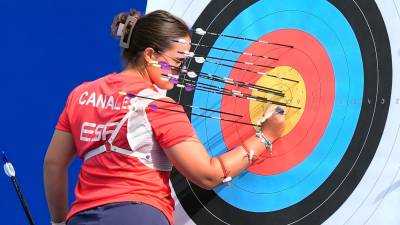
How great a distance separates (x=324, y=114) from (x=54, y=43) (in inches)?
32.4

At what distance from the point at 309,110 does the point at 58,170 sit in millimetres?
526

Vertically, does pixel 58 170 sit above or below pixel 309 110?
below

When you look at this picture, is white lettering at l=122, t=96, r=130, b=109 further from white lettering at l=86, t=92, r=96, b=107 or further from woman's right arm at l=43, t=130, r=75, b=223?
woman's right arm at l=43, t=130, r=75, b=223

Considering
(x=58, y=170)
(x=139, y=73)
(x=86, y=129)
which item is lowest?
(x=58, y=170)

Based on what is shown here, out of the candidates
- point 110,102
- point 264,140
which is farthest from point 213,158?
point 110,102

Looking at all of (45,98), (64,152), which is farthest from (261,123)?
(45,98)

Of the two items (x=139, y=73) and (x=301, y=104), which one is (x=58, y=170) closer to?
(x=139, y=73)

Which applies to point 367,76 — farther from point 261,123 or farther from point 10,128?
point 10,128

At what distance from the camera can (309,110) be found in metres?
1.50

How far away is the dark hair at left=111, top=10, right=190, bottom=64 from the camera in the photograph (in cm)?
148

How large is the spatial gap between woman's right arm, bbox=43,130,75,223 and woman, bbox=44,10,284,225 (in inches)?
1.5

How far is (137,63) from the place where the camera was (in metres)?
1.52

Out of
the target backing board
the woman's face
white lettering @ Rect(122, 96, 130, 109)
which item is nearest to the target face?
the target backing board

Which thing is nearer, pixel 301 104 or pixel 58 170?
pixel 301 104
